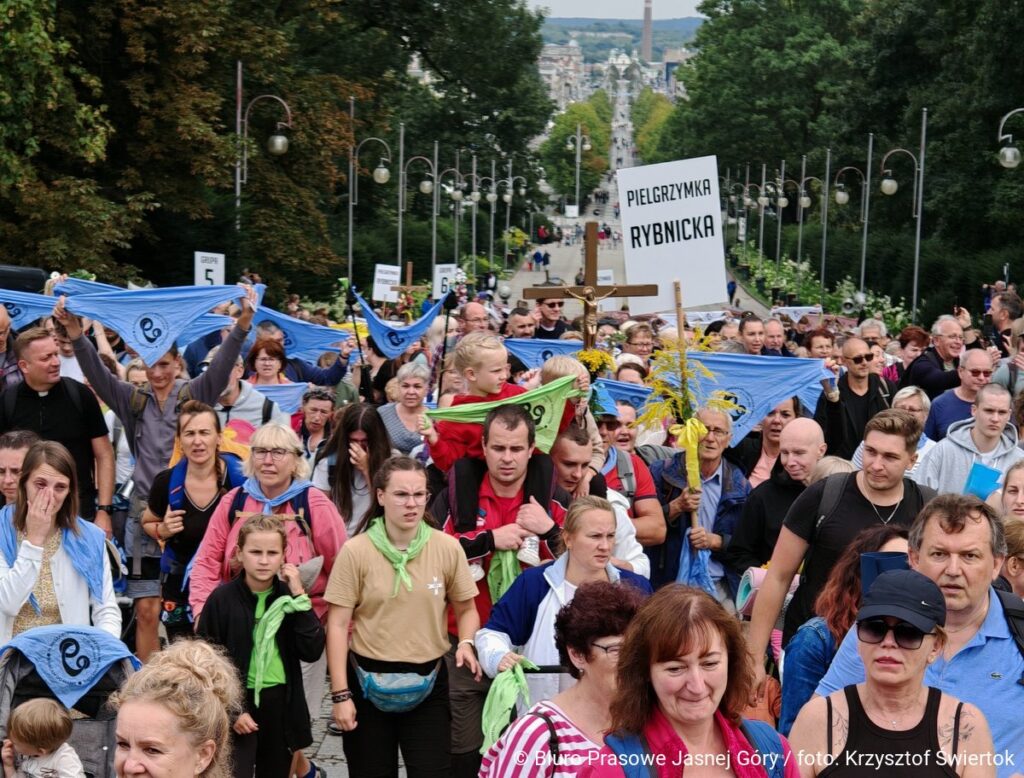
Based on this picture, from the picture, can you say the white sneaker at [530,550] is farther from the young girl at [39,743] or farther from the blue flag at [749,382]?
the blue flag at [749,382]

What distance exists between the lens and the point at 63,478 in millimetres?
7223

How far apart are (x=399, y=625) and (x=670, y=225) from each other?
16.7ft

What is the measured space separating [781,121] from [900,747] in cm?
8019

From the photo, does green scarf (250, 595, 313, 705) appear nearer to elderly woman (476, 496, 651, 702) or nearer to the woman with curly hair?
elderly woman (476, 496, 651, 702)

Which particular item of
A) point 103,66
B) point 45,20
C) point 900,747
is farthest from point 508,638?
point 103,66

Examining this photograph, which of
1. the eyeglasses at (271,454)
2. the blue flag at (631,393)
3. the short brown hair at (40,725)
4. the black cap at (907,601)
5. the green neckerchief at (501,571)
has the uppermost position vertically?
the black cap at (907,601)

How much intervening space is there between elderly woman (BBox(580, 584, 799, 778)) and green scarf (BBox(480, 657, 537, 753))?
1.50 meters

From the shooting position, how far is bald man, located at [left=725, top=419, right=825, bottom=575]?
26.2ft

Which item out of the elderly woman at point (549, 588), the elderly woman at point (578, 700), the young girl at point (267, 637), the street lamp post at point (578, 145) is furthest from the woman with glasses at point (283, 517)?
the street lamp post at point (578, 145)

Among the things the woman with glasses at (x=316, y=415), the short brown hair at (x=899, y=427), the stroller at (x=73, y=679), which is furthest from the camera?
the woman with glasses at (x=316, y=415)

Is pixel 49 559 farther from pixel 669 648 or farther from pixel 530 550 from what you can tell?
pixel 669 648

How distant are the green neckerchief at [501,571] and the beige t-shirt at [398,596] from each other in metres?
0.28

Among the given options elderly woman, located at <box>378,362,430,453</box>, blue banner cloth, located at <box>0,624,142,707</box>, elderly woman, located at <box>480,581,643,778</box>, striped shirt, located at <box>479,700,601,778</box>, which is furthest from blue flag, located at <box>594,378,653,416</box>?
striped shirt, located at <box>479,700,601,778</box>

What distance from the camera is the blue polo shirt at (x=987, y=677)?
500 cm
